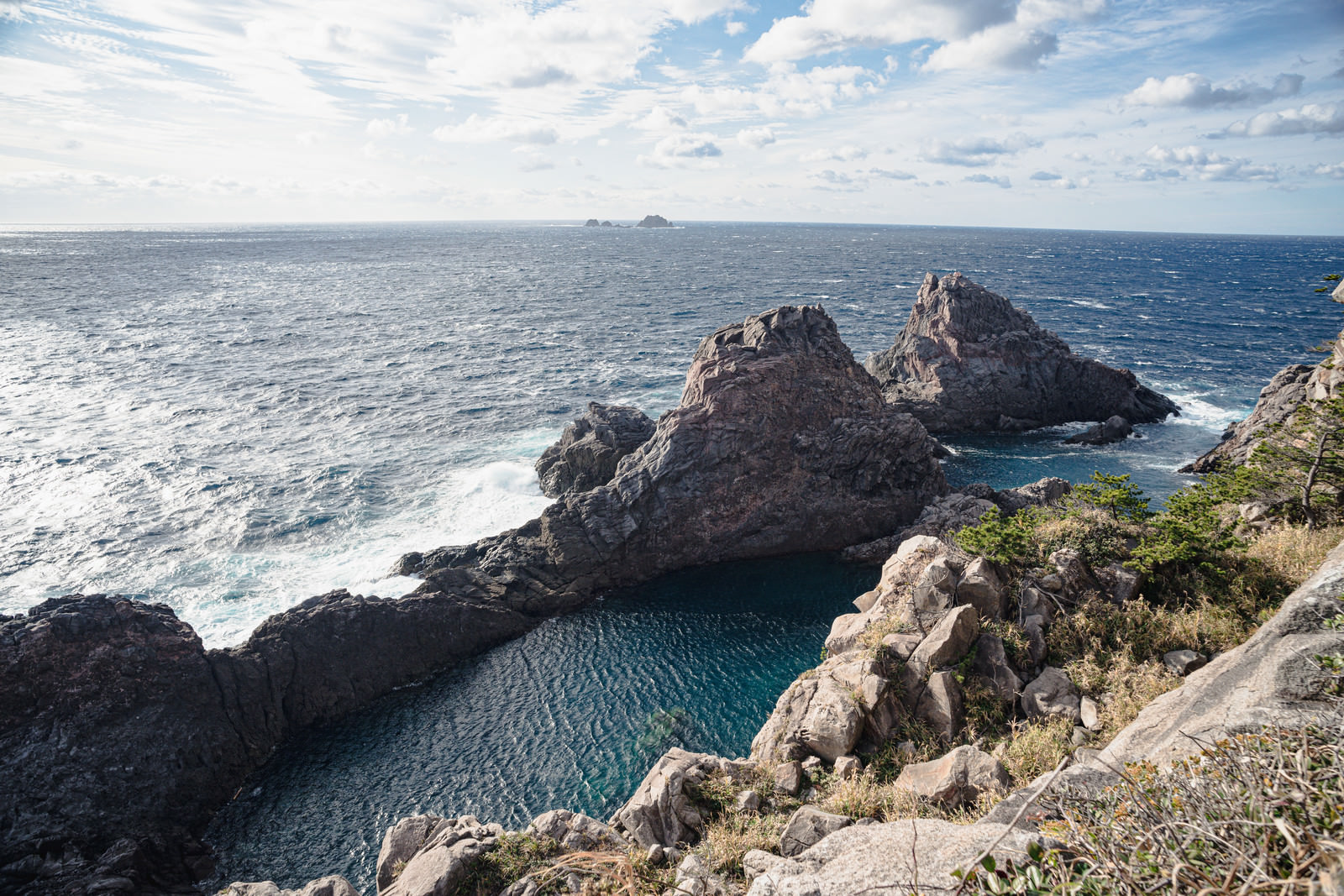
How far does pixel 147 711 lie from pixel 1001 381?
64931 millimetres

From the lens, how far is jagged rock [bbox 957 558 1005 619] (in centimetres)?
1978

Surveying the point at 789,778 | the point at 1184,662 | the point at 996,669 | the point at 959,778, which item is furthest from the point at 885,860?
the point at 1184,662

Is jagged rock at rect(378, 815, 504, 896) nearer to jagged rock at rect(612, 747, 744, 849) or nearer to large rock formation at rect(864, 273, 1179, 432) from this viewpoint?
jagged rock at rect(612, 747, 744, 849)

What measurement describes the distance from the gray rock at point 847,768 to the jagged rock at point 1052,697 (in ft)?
14.9

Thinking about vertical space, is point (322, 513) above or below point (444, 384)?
below

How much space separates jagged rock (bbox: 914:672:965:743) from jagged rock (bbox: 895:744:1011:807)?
6.71ft

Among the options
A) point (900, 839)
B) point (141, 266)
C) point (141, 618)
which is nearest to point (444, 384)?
point (141, 618)

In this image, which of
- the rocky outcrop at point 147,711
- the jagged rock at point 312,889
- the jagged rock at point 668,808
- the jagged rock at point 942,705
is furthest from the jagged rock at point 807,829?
the rocky outcrop at point 147,711

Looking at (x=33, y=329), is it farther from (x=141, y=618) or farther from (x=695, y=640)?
(x=695, y=640)

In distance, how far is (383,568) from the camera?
39.0 meters

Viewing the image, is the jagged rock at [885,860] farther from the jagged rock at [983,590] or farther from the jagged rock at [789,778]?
the jagged rock at [983,590]

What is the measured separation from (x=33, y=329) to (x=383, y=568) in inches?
3462

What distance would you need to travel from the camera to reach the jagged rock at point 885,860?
29.4 feet

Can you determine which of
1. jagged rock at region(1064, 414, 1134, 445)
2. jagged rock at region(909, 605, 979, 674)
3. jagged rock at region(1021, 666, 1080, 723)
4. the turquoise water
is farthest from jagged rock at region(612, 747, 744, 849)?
jagged rock at region(1064, 414, 1134, 445)
